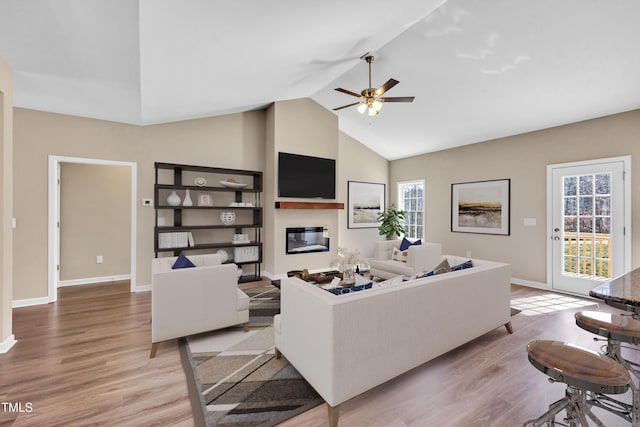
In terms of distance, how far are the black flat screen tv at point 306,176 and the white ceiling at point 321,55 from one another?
1.20 meters

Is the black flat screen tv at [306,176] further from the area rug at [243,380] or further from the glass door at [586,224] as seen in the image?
the glass door at [586,224]

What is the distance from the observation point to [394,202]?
23.3 ft

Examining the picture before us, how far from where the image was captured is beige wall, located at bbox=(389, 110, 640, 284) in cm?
379

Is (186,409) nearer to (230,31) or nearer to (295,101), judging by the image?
(230,31)

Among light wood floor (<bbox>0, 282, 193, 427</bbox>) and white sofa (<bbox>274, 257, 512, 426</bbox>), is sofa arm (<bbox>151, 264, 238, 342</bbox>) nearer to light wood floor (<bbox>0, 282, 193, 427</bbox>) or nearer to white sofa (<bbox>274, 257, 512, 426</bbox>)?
light wood floor (<bbox>0, 282, 193, 427</bbox>)

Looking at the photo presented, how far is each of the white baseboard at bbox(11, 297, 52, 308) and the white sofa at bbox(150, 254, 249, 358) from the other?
237 centimetres

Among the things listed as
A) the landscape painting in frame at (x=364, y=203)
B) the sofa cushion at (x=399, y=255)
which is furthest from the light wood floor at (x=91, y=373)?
the landscape painting in frame at (x=364, y=203)

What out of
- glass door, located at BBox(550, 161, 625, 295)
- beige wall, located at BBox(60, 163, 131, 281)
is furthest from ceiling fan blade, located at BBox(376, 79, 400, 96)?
beige wall, located at BBox(60, 163, 131, 281)

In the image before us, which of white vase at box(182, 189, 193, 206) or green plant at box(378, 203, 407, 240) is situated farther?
green plant at box(378, 203, 407, 240)

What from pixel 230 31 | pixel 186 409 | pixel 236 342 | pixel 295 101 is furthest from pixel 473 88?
pixel 186 409

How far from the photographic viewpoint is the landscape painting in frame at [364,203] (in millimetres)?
6527

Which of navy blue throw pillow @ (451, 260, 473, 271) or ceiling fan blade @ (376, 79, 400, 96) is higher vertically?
ceiling fan blade @ (376, 79, 400, 96)

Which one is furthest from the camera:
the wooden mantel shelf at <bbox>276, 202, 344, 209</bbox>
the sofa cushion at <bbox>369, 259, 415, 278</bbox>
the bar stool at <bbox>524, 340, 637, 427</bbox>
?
the wooden mantel shelf at <bbox>276, 202, 344, 209</bbox>

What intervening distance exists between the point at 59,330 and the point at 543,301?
6.02 m
